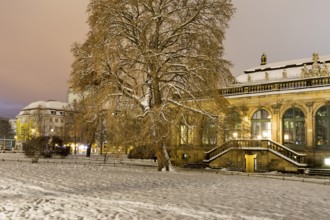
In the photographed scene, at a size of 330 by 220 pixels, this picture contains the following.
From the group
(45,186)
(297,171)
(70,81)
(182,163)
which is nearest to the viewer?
(45,186)

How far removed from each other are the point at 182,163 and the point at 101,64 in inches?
810

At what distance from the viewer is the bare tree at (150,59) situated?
25.9 meters

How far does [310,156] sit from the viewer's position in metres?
35.6

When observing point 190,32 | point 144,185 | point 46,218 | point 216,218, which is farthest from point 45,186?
point 190,32

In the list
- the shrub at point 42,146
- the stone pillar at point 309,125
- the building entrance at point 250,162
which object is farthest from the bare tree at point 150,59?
the shrub at point 42,146

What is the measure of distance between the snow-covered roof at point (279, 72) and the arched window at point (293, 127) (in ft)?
16.7

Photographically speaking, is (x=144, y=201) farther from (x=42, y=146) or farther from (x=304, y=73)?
(x=42, y=146)

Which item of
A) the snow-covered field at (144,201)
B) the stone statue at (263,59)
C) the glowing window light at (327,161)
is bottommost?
the snow-covered field at (144,201)

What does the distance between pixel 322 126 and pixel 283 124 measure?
371 cm

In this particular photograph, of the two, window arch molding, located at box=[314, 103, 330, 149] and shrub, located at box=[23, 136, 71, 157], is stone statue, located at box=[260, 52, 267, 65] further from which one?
shrub, located at box=[23, 136, 71, 157]

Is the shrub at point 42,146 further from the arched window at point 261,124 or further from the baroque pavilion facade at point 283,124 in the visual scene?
the arched window at point 261,124

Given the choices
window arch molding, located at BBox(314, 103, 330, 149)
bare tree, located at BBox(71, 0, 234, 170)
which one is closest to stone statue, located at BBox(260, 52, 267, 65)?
window arch molding, located at BBox(314, 103, 330, 149)

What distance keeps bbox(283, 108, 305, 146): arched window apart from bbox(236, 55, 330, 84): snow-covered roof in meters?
5.09

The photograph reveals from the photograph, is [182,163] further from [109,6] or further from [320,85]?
[109,6]
